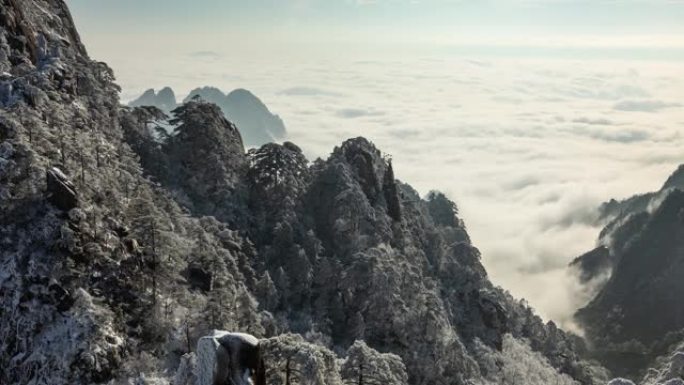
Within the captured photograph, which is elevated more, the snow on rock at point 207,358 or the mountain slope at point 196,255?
the snow on rock at point 207,358

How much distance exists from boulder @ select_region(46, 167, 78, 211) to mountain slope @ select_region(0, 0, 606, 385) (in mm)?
194

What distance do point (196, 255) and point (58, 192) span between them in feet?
74.9

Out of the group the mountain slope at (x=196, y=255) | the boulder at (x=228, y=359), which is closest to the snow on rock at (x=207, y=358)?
the boulder at (x=228, y=359)

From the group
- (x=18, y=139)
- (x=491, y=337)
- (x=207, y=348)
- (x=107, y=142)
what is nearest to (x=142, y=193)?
(x=107, y=142)

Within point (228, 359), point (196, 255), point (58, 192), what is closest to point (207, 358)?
point (228, 359)

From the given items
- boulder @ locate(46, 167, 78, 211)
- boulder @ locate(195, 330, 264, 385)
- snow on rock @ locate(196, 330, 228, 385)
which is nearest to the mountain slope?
boulder @ locate(46, 167, 78, 211)

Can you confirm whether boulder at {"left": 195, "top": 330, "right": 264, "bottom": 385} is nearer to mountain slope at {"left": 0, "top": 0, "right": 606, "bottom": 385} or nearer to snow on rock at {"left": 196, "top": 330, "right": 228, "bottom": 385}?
snow on rock at {"left": 196, "top": 330, "right": 228, "bottom": 385}

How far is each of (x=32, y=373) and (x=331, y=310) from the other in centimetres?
5859

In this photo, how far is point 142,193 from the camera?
298 feet

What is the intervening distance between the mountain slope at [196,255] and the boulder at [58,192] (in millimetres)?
194

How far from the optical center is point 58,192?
71312mm

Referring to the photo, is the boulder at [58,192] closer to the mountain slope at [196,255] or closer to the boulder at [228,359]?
the mountain slope at [196,255]

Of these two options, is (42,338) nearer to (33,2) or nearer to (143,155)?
(143,155)

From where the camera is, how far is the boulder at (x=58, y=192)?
2803 inches
